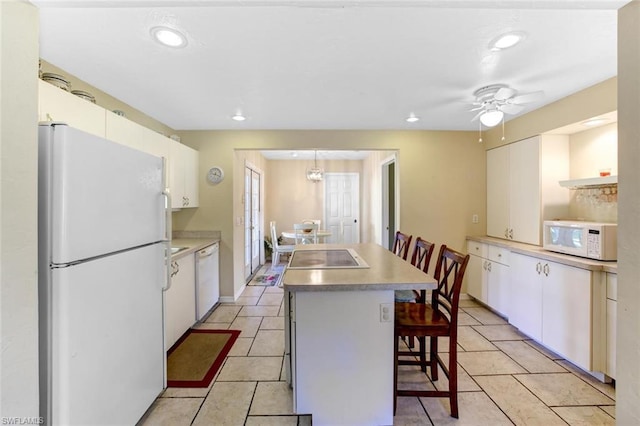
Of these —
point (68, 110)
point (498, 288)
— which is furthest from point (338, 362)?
point (498, 288)

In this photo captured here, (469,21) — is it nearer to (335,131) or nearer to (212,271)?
(335,131)

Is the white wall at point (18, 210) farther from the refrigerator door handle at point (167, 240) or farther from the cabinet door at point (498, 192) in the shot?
the cabinet door at point (498, 192)

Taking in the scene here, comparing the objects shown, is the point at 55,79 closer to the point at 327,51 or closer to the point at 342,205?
the point at 327,51

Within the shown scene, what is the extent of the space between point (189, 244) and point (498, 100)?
3418mm

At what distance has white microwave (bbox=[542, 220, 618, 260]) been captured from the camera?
2.06 metres

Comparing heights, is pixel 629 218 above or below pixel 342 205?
below

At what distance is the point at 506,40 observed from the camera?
5.44 feet

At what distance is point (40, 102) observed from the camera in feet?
5.04

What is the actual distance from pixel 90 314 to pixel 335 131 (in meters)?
3.12

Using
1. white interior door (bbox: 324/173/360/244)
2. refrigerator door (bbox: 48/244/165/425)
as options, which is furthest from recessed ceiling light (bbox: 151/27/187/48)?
white interior door (bbox: 324/173/360/244)

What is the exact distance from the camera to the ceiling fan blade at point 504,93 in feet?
7.21

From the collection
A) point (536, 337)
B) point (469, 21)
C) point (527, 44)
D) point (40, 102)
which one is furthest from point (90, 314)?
point (536, 337)

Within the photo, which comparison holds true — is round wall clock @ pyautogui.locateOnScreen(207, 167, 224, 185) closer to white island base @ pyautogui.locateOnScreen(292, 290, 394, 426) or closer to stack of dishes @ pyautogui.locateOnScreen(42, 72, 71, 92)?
stack of dishes @ pyautogui.locateOnScreen(42, 72, 71, 92)

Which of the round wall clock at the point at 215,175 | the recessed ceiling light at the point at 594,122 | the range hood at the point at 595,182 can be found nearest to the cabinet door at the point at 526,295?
the range hood at the point at 595,182
